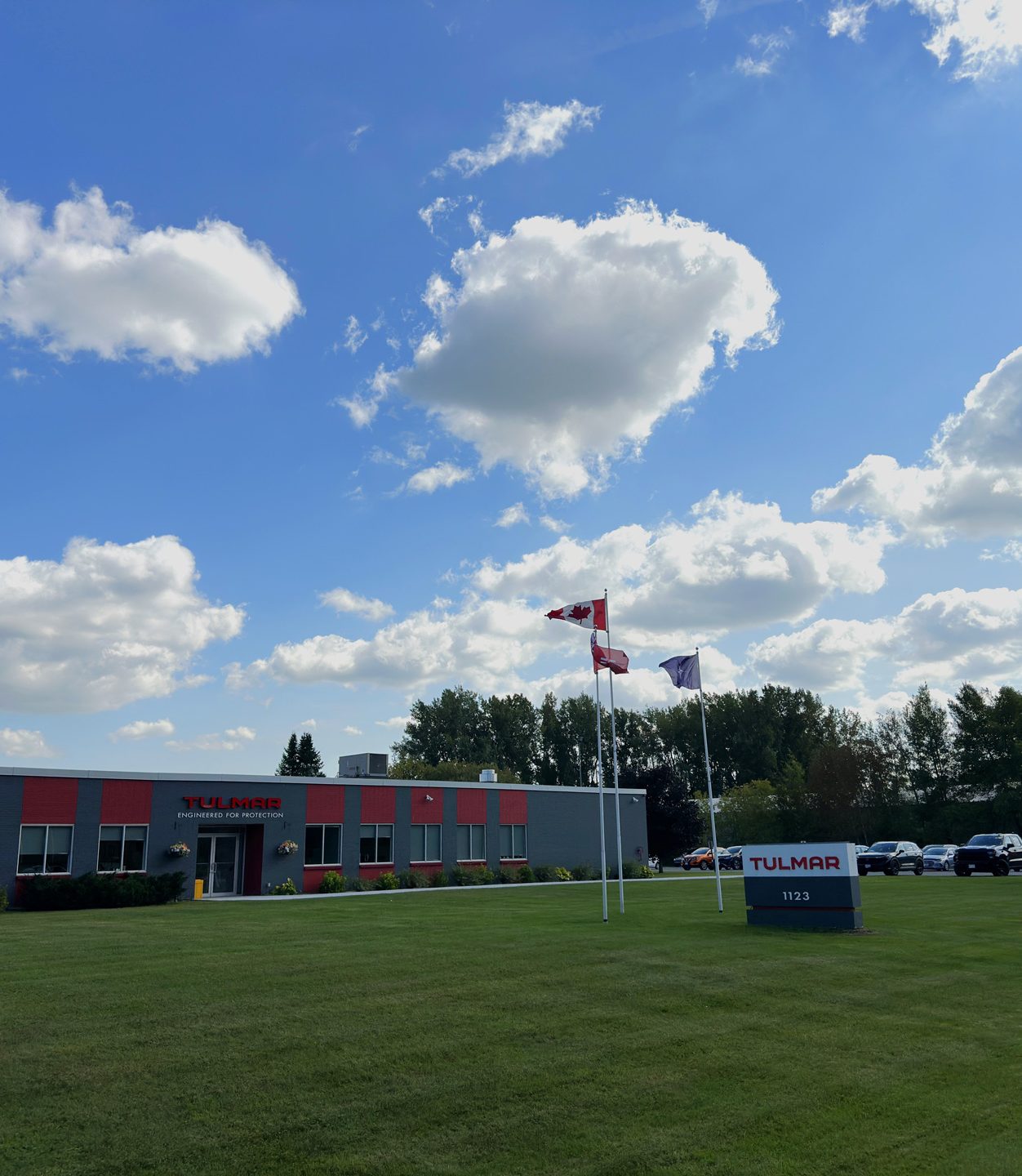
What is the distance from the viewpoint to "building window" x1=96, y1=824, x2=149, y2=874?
1313 inches

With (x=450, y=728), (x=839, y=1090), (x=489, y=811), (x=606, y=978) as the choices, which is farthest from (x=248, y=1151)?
(x=450, y=728)

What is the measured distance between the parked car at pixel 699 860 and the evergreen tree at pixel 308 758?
32504 millimetres

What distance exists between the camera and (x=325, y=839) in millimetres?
39125

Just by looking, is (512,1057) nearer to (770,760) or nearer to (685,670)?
(685,670)

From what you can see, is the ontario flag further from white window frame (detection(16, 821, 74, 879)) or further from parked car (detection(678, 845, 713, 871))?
parked car (detection(678, 845, 713, 871))

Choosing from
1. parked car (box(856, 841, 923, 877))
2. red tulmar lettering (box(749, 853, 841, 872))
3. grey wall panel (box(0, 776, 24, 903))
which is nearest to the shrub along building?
grey wall panel (box(0, 776, 24, 903))

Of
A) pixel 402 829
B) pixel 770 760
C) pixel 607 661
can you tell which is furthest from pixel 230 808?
pixel 770 760

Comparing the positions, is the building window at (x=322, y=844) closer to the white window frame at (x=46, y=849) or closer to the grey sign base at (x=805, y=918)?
the white window frame at (x=46, y=849)

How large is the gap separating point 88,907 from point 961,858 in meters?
36.7

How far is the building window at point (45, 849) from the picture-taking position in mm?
31711

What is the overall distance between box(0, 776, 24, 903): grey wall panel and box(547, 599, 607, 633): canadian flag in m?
19.7

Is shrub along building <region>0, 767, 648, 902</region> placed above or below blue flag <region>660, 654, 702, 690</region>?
below

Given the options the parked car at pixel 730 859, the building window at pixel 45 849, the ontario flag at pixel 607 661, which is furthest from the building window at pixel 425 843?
the parked car at pixel 730 859

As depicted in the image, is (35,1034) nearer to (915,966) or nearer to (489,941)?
(489,941)
